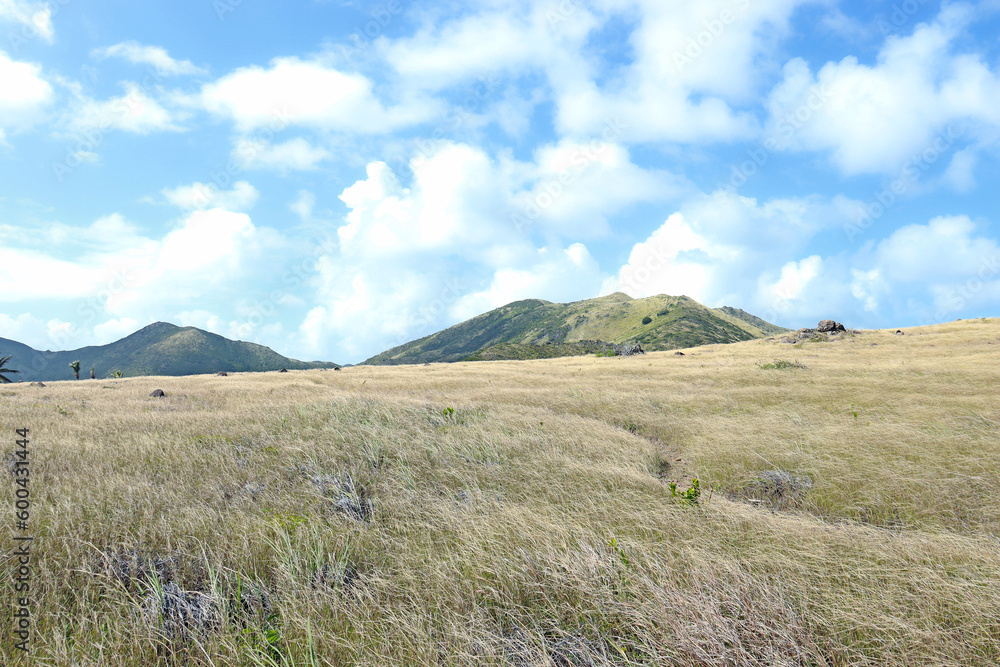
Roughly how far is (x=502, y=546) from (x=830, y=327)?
215 feet

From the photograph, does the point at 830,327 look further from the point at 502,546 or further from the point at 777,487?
the point at 502,546

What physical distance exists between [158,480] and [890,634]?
32.2 feet

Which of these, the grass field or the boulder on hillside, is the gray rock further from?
the boulder on hillside

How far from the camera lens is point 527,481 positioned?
7.41 m

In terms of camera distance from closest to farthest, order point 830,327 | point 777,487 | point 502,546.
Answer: point 502,546 → point 777,487 → point 830,327

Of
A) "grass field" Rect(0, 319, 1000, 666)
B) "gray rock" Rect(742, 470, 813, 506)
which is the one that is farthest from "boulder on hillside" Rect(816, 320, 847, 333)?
"gray rock" Rect(742, 470, 813, 506)

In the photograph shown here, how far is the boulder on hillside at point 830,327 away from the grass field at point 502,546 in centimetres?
5243

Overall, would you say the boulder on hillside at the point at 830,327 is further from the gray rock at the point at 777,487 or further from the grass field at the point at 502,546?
the gray rock at the point at 777,487

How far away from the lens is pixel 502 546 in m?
4.87

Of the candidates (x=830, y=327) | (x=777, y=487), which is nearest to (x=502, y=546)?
(x=777, y=487)

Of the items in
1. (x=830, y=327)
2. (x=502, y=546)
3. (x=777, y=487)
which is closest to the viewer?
(x=502, y=546)

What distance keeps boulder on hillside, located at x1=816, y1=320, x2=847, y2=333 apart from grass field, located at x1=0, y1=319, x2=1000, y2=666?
172 ft

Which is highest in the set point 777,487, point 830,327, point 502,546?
point 830,327

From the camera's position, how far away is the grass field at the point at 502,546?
11.5 feet
